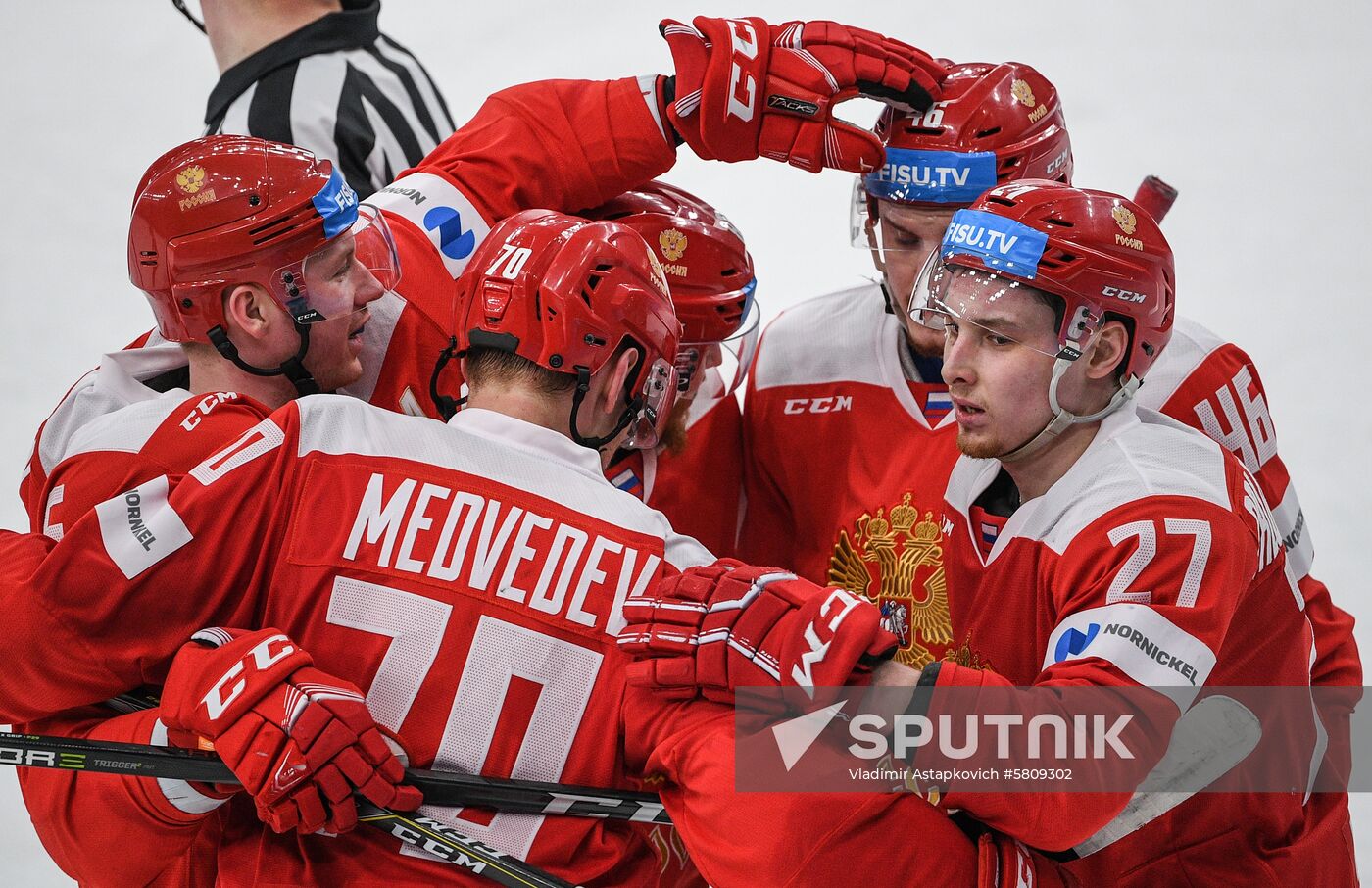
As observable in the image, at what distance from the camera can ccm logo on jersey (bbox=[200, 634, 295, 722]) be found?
212 cm

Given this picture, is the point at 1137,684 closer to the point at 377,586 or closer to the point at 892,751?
the point at 892,751

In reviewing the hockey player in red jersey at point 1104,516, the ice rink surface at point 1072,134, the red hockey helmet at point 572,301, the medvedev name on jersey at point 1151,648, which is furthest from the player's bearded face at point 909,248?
the ice rink surface at point 1072,134

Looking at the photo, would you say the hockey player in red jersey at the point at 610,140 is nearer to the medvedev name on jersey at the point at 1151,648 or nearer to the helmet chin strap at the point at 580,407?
the helmet chin strap at the point at 580,407

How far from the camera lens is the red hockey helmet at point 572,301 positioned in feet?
7.95

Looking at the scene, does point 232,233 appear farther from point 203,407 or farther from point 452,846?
point 452,846

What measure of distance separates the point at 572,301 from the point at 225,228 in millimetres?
619

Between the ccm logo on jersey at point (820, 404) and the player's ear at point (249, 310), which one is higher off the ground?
the player's ear at point (249, 310)

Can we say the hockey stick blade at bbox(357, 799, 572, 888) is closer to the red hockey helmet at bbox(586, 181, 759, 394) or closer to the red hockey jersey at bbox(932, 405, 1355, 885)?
the red hockey jersey at bbox(932, 405, 1355, 885)

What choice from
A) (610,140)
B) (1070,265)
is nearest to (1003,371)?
(1070,265)

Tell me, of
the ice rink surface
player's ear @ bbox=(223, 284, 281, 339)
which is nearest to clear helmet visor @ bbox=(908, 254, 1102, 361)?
player's ear @ bbox=(223, 284, 281, 339)

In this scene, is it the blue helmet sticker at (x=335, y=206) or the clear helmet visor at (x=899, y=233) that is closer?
the blue helmet sticker at (x=335, y=206)

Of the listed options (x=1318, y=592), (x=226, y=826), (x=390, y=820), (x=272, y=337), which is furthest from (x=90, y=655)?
(x=1318, y=592)

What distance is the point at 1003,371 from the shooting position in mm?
2646

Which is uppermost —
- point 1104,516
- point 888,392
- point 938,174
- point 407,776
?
point 938,174
